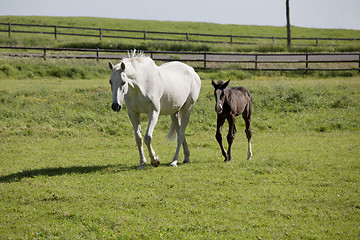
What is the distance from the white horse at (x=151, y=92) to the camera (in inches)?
360

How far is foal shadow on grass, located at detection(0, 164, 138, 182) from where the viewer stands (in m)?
9.85

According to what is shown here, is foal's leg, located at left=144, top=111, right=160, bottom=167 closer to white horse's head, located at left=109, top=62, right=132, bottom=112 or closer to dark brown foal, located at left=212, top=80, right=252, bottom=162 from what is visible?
white horse's head, located at left=109, top=62, right=132, bottom=112

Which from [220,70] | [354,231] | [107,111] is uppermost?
[220,70]

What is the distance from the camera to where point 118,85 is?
29.5ft

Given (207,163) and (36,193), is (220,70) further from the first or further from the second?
(36,193)

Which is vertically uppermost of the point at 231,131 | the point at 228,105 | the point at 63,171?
the point at 228,105

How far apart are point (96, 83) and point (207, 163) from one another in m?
12.2

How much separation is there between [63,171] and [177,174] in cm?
288

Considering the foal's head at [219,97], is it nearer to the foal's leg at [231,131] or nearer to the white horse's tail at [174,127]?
the foal's leg at [231,131]

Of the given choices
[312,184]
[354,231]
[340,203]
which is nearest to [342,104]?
[312,184]

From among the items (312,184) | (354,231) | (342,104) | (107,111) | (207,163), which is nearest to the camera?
(354,231)

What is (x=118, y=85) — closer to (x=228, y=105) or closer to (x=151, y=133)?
(x=151, y=133)

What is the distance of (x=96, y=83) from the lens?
2173 centimetres

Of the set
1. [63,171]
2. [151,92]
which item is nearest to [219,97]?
[151,92]
